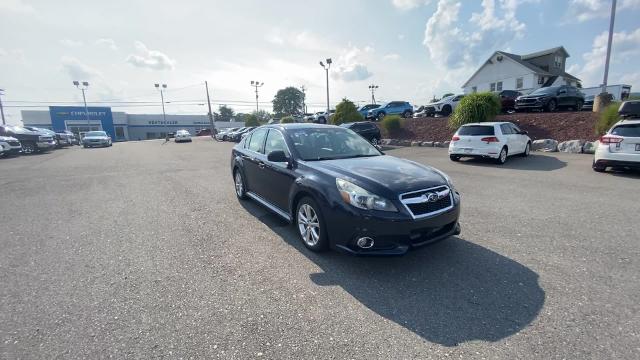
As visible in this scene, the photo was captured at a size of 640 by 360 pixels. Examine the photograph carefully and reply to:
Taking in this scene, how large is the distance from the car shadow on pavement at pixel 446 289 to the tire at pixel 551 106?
18.8 m

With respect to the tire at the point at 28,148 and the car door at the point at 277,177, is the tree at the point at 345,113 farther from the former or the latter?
the tire at the point at 28,148

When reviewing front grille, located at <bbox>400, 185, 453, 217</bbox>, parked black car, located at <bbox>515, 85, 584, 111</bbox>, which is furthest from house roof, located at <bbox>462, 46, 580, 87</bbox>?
front grille, located at <bbox>400, 185, 453, 217</bbox>

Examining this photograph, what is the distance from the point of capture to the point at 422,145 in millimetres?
Answer: 18188

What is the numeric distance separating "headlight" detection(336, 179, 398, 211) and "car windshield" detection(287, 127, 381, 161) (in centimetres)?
102

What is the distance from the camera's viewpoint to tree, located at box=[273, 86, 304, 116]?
363ft

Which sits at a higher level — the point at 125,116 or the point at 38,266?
the point at 125,116

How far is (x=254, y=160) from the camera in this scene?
541cm

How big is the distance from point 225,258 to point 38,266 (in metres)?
2.19

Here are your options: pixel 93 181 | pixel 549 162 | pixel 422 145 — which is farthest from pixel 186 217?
pixel 422 145

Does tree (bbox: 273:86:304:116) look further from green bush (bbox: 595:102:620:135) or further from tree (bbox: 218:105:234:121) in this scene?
green bush (bbox: 595:102:620:135)

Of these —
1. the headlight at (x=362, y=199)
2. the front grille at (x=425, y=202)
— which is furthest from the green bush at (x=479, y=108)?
the headlight at (x=362, y=199)

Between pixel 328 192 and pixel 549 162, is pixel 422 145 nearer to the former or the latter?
pixel 549 162

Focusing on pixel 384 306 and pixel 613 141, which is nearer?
pixel 384 306

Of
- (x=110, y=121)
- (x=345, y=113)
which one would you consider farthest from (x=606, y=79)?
(x=110, y=121)
